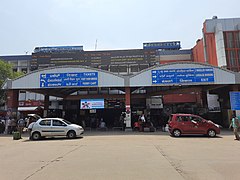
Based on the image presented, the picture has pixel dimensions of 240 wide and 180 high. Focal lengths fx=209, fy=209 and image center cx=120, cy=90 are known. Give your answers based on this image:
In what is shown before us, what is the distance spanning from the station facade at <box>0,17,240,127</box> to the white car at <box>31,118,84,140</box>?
16.8ft

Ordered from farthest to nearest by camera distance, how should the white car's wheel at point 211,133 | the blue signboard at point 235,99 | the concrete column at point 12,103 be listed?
the concrete column at point 12,103
the blue signboard at point 235,99
the white car's wheel at point 211,133

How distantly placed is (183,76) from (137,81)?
4.30 meters

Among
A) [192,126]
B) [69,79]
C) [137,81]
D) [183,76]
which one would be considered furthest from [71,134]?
[183,76]

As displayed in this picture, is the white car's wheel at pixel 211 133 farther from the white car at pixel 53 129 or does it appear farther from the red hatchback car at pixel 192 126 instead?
→ the white car at pixel 53 129

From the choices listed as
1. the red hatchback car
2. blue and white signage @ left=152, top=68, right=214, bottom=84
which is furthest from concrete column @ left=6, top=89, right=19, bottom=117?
the red hatchback car

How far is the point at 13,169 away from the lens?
6828mm

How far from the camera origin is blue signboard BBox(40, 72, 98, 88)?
66.0ft

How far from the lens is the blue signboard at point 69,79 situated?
20109mm

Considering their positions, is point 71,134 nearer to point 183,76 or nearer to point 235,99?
point 183,76

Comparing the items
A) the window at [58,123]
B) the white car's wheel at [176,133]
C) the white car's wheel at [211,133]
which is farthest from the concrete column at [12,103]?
the white car's wheel at [211,133]

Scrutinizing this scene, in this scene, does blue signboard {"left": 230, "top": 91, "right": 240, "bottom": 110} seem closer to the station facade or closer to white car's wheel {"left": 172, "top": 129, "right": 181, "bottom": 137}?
the station facade

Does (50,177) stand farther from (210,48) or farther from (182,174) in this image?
(210,48)

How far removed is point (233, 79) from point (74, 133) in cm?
1501

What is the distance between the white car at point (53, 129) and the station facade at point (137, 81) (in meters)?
5.11
